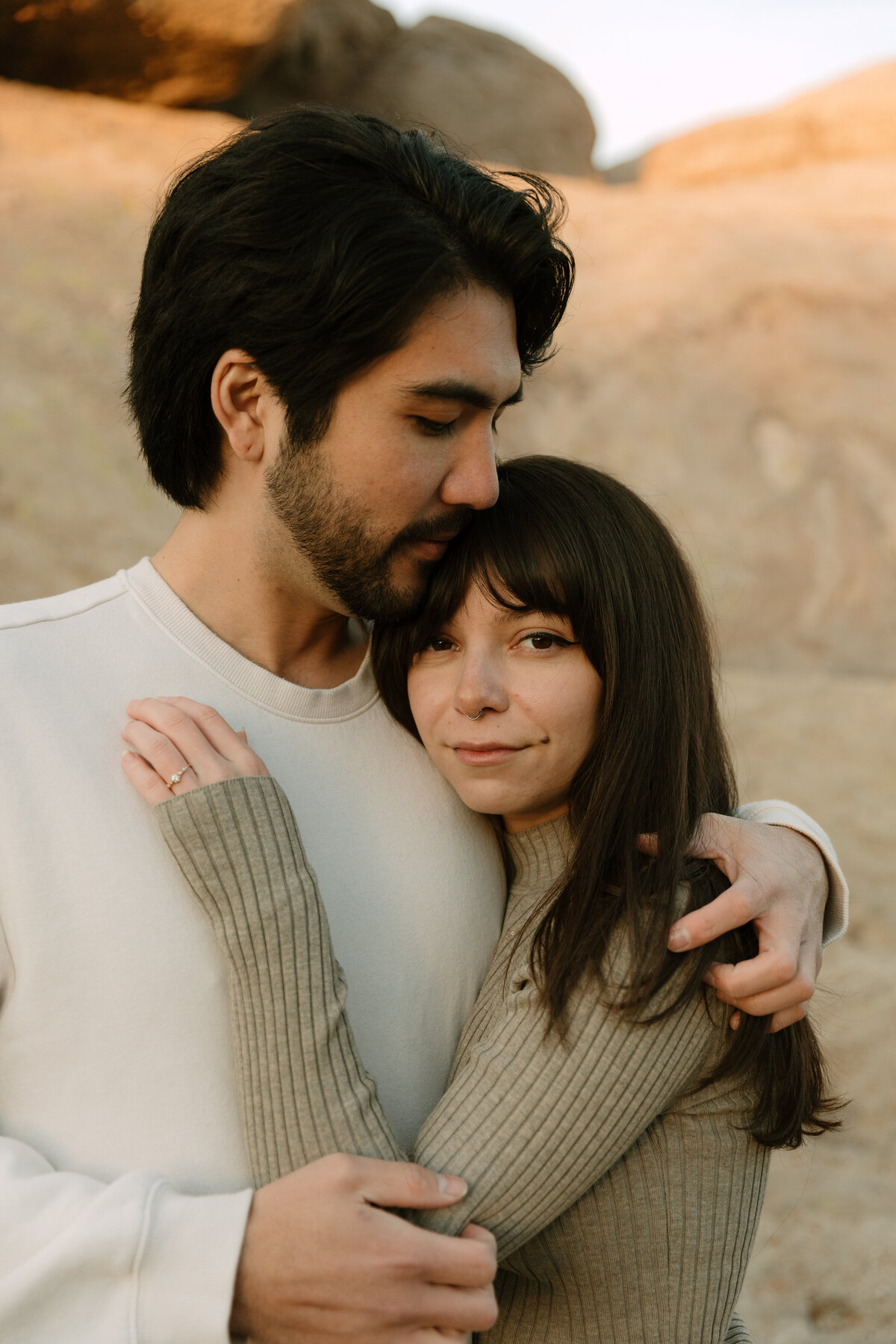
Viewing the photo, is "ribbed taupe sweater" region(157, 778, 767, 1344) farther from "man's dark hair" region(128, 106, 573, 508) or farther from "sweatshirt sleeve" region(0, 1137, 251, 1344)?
"man's dark hair" region(128, 106, 573, 508)

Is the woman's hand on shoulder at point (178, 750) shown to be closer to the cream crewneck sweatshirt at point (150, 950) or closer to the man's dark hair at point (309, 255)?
the cream crewneck sweatshirt at point (150, 950)

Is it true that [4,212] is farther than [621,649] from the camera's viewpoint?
Yes

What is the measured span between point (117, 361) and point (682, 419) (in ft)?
10.5

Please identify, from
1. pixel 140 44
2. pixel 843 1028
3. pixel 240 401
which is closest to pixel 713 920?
pixel 240 401

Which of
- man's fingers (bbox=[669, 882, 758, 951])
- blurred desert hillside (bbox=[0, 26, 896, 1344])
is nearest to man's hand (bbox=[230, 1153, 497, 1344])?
man's fingers (bbox=[669, 882, 758, 951])

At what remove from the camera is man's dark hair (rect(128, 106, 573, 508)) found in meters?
1.68

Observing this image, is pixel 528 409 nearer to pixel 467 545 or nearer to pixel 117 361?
pixel 117 361

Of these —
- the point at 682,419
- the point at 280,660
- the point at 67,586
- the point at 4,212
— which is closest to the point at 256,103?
the point at 4,212

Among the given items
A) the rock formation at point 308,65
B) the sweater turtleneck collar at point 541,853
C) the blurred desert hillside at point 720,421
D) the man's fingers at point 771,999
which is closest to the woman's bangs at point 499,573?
the sweater turtleneck collar at point 541,853

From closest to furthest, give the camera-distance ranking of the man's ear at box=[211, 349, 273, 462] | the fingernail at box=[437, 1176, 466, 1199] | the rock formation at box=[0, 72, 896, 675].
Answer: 1. the fingernail at box=[437, 1176, 466, 1199]
2. the man's ear at box=[211, 349, 273, 462]
3. the rock formation at box=[0, 72, 896, 675]

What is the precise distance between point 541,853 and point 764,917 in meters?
0.36

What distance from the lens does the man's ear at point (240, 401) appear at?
178 centimetres

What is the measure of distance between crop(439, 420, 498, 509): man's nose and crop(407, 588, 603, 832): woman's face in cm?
14

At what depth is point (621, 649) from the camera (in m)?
1.70
